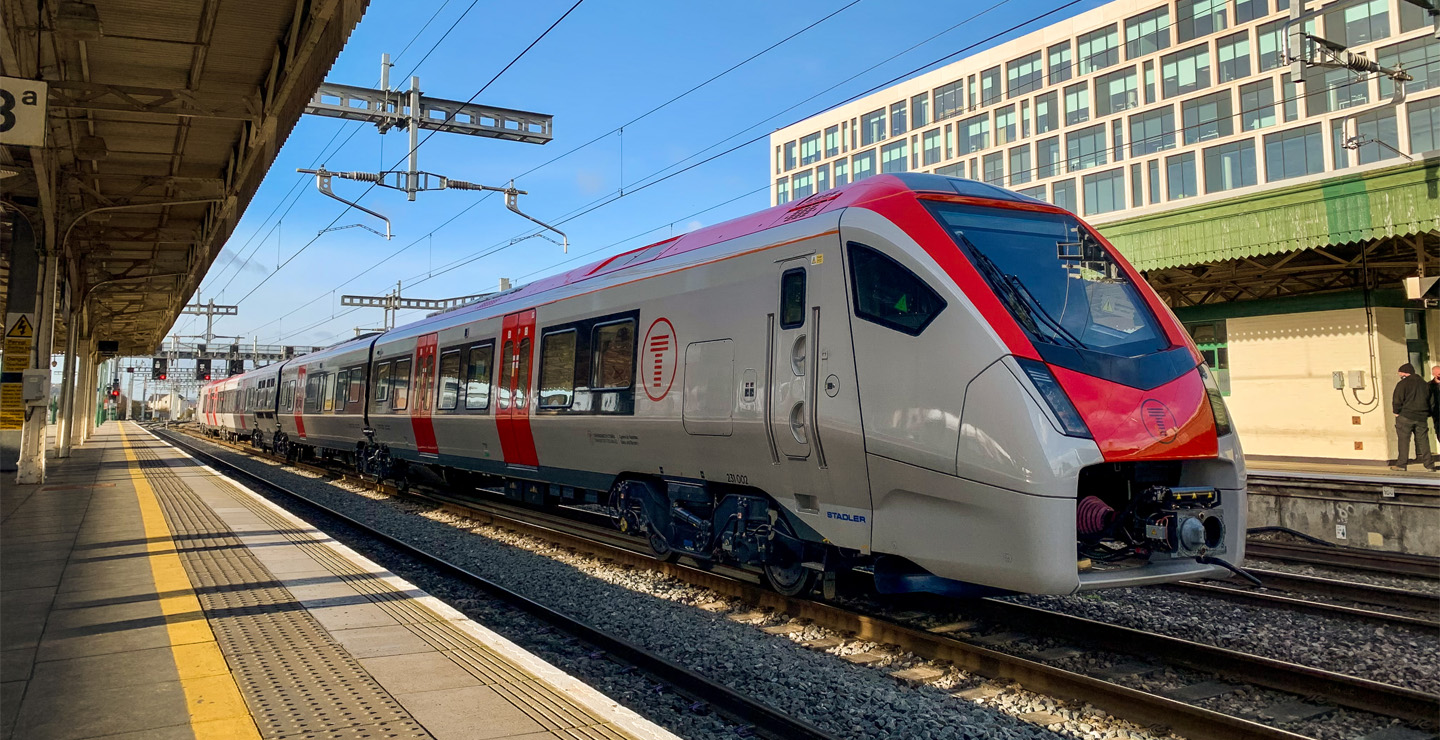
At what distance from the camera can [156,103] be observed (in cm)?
1185

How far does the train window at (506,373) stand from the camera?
10.9m

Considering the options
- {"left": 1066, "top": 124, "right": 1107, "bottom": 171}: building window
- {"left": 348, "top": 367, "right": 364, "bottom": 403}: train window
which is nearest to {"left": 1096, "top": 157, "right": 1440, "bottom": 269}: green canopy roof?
{"left": 348, "top": 367, "right": 364, "bottom": 403}: train window

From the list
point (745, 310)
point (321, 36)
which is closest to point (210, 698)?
point (745, 310)

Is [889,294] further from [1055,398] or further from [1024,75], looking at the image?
[1024,75]

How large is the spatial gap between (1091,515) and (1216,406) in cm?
122

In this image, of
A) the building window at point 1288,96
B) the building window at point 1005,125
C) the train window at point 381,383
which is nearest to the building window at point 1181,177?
the building window at point 1288,96

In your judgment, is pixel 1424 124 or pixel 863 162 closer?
pixel 1424 124

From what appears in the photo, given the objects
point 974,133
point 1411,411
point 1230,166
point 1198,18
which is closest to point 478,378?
point 1411,411

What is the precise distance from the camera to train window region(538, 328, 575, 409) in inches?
376

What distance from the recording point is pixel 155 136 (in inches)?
551

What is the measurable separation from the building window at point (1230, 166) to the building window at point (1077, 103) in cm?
735

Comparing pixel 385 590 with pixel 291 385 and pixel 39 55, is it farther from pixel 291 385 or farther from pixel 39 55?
pixel 291 385

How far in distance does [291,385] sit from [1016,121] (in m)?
44.5

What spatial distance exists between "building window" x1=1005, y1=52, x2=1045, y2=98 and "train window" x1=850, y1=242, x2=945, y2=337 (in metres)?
51.6
